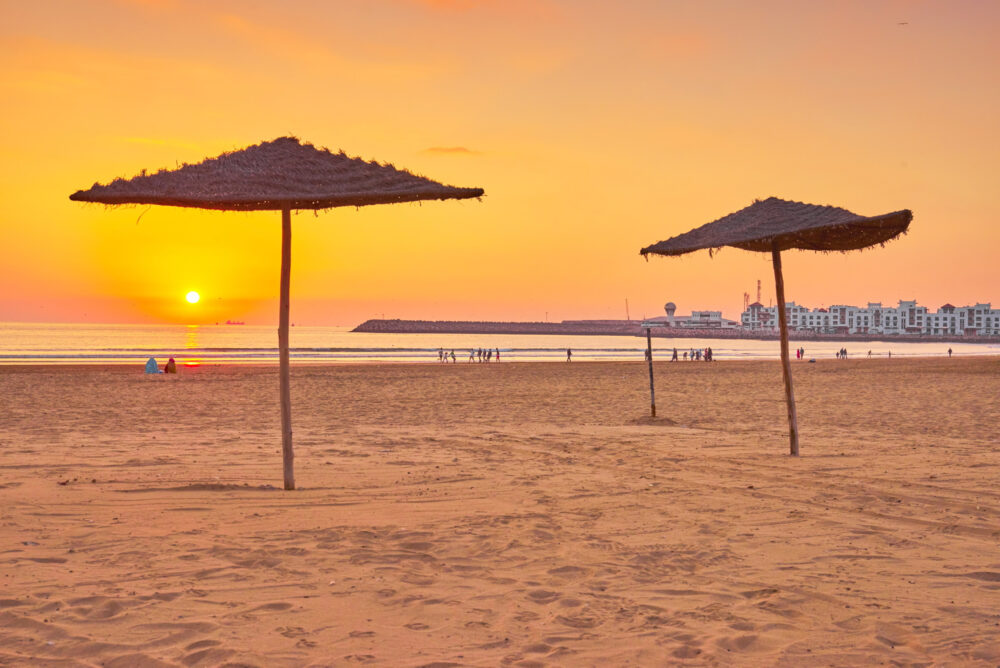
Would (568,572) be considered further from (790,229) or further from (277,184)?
(790,229)

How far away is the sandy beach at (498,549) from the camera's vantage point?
12.7 ft

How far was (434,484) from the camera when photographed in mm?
8039

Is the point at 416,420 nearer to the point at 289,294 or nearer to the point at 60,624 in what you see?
the point at 289,294

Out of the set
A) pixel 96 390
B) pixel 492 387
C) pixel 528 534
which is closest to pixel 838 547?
pixel 528 534

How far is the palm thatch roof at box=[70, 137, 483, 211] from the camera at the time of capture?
22.4 feet

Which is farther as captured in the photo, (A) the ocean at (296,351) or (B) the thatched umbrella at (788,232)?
(A) the ocean at (296,351)

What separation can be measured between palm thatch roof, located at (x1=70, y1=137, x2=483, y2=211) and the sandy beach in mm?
2647

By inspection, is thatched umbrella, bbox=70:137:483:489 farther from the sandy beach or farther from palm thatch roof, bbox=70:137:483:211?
the sandy beach

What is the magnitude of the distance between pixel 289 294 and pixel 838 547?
520cm

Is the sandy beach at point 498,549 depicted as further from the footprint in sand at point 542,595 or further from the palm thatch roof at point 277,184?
the palm thatch roof at point 277,184

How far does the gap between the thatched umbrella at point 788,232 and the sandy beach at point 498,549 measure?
2390 mm

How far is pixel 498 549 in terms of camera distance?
18.3 ft

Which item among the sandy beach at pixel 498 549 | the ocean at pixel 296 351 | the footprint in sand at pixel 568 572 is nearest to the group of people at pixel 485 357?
the ocean at pixel 296 351

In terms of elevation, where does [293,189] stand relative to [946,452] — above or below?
above
